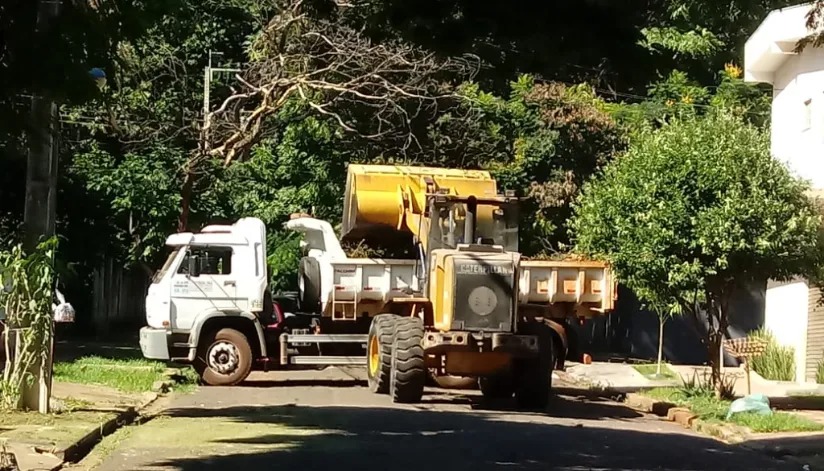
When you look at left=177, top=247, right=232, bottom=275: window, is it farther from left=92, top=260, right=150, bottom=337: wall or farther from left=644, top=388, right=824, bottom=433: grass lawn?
left=92, top=260, right=150, bottom=337: wall

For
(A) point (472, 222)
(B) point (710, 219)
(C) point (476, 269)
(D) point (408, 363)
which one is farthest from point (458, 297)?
(B) point (710, 219)

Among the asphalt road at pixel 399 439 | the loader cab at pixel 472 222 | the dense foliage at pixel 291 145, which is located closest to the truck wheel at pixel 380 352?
the asphalt road at pixel 399 439

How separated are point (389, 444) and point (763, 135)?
1006 centimetres

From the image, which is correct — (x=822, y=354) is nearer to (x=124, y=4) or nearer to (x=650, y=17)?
(x=650, y=17)

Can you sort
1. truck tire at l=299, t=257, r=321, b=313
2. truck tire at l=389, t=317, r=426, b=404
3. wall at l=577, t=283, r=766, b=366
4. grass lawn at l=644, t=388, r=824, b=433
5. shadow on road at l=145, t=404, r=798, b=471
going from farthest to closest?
wall at l=577, t=283, r=766, b=366, truck tire at l=299, t=257, r=321, b=313, truck tire at l=389, t=317, r=426, b=404, grass lawn at l=644, t=388, r=824, b=433, shadow on road at l=145, t=404, r=798, b=471

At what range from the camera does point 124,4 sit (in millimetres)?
7930

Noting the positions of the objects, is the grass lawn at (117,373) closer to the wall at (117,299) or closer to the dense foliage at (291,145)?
the dense foliage at (291,145)

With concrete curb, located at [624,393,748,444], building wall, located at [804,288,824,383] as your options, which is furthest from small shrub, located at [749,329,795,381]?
concrete curb, located at [624,393,748,444]

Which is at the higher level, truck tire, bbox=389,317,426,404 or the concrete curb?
truck tire, bbox=389,317,426,404

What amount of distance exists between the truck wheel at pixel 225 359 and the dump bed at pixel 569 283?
5270 mm

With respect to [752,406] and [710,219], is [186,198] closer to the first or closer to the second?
[710,219]

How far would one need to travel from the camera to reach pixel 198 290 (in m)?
21.9

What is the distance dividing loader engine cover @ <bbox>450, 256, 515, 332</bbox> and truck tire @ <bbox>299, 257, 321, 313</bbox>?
450cm

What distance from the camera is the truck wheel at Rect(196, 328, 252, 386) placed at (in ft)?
71.2
